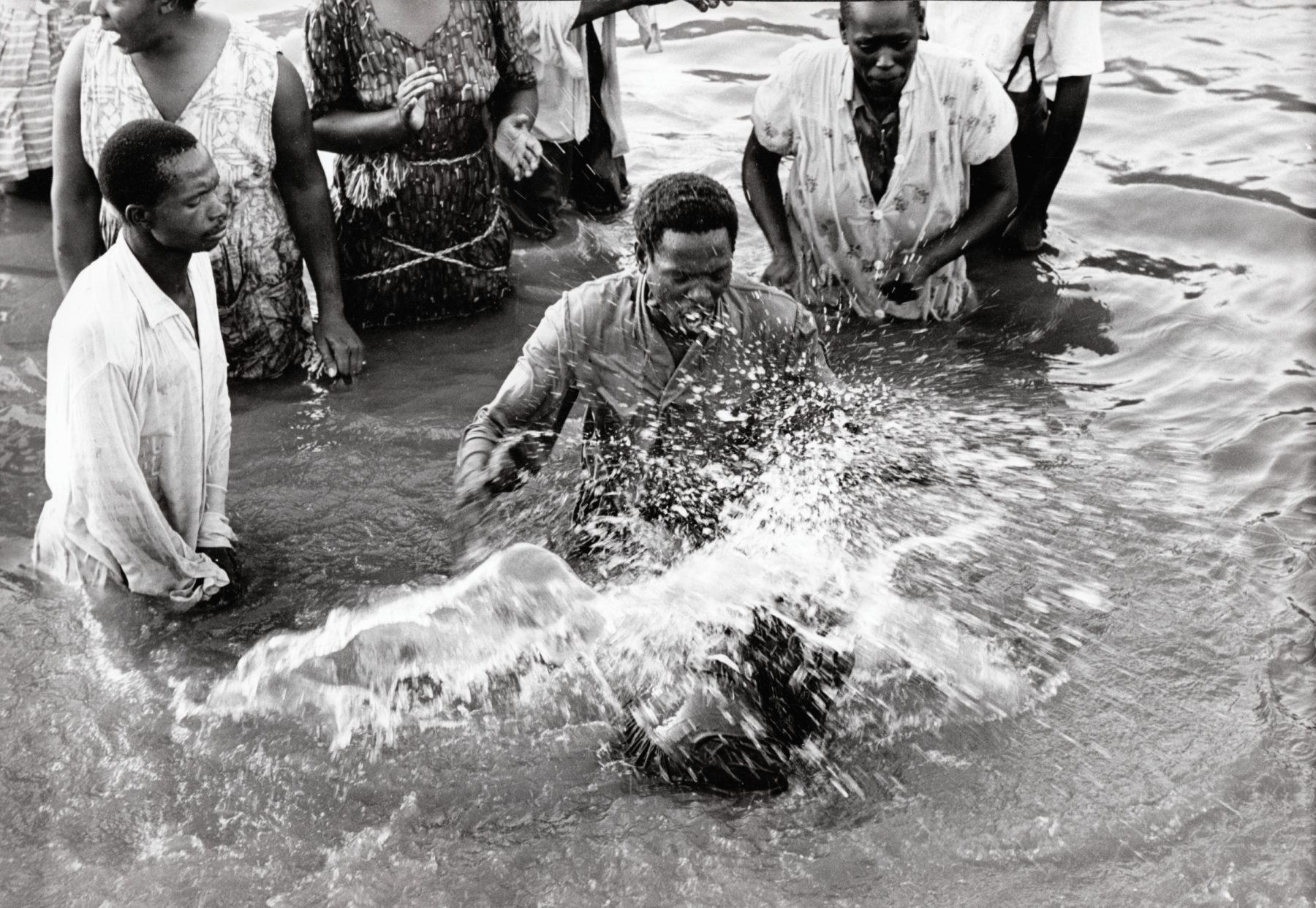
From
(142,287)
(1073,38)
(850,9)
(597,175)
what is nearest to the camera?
(142,287)

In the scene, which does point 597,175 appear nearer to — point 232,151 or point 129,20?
point 232,151

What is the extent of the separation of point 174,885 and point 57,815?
1.27 ft

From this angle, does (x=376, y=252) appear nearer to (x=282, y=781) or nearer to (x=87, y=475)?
(x=87, y=475)

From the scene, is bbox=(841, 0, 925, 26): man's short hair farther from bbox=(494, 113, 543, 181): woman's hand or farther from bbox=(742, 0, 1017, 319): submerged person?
bbox=(494, 113, 543, 181): woman's hand

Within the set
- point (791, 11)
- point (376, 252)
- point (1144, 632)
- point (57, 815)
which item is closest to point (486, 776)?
point (57, 815)

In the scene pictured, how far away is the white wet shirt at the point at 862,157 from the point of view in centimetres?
478

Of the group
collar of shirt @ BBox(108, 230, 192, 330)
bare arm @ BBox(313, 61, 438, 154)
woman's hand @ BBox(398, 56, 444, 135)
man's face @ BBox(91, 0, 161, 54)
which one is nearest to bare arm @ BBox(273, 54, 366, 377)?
bare arm @ BBox(313, 61, 438, 154)

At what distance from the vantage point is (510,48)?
16.5ft

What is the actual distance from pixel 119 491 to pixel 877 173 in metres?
2.84

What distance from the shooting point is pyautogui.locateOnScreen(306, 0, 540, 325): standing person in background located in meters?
4.75

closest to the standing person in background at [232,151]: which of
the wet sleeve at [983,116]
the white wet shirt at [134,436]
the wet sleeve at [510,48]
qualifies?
the white wet shirt at [134,436]

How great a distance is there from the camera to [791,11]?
357 inches

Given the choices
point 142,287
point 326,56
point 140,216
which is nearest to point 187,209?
point 140,216

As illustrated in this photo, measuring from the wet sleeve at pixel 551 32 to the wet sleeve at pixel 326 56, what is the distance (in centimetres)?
114
